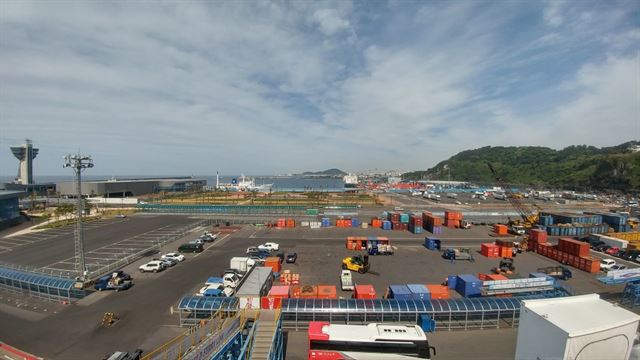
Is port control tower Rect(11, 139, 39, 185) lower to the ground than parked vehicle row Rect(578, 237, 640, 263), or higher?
higher

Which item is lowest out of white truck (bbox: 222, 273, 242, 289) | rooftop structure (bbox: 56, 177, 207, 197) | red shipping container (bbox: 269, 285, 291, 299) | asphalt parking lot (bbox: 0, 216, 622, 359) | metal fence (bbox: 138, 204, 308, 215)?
asphalt parking lot (bbox: 0, 216, 622, 359)

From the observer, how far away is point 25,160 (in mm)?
107938

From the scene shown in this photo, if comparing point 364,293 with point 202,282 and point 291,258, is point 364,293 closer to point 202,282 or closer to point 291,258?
point 291,258

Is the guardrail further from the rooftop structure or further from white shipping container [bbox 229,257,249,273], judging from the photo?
the rooftop structure

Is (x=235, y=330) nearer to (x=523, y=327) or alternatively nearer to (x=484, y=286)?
(x=523, y=327)

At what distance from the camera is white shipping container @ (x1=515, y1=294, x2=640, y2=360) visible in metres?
8.53

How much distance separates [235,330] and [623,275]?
3282 cm

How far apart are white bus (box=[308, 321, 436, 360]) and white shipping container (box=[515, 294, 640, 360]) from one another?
4126mm

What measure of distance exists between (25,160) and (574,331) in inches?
6314

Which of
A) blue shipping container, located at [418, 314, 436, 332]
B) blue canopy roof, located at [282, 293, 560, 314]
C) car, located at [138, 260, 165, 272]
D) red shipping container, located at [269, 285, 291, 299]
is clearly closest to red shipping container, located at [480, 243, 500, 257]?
blue canopy roof, located at [282, 293, 560, 314]

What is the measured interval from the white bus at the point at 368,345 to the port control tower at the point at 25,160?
149 meters

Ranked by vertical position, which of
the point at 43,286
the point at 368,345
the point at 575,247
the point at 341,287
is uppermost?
the point at 575,247

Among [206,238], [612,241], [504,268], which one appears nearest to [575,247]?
[504,268]

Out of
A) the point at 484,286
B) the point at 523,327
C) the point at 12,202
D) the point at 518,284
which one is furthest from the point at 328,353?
the point at 12,202
